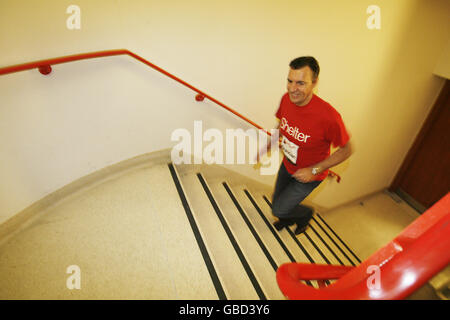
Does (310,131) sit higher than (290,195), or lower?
higher

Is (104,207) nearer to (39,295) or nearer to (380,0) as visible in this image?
(39,295)

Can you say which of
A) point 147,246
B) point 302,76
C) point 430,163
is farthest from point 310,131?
point 430,163

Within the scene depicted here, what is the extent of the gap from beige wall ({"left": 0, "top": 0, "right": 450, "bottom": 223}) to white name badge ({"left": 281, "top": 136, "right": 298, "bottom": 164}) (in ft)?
2.49

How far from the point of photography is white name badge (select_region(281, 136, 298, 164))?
5.88ft

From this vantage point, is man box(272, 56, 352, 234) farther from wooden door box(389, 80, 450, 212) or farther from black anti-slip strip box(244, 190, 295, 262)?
wooden door box(389, 80, 450, 212)

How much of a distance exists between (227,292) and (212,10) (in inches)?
80.0

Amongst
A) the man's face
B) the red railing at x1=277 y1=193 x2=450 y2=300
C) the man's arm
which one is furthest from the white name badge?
the red railing at x1=277 y1=193 x2=450 y2=300

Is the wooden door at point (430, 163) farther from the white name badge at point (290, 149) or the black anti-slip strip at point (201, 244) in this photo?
the black anti-slip strip at point (201, 244)

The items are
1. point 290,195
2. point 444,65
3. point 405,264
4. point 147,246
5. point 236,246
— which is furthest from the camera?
point 444,65

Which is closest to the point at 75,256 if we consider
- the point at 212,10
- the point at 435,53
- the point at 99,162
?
the point at 99,162

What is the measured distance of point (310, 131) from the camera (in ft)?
5.33

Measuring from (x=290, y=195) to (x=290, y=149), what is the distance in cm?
39

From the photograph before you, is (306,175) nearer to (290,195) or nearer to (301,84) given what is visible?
(290,195)
